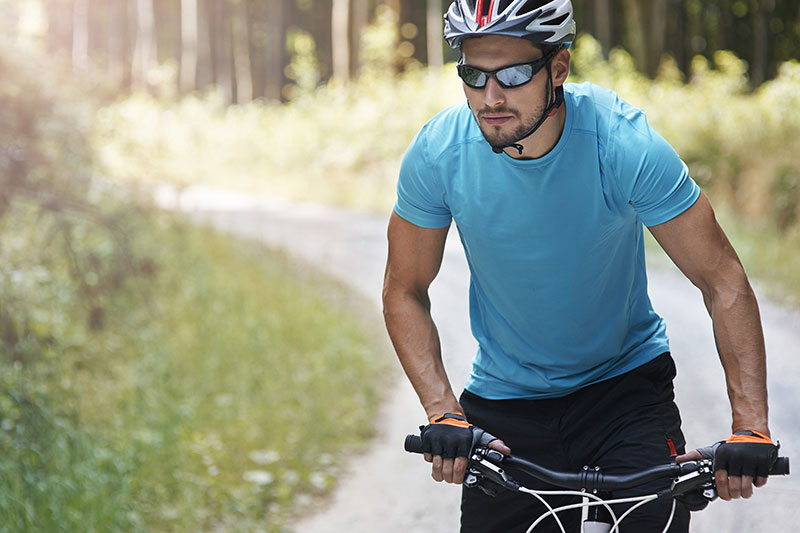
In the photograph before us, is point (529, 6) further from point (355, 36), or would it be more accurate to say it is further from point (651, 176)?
point (355, 36)

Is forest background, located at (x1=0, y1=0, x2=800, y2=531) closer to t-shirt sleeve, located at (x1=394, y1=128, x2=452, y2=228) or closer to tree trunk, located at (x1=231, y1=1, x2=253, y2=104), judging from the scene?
t-shirt sleeve, located at (x1=394, y1=128, x2=452, y2=228)

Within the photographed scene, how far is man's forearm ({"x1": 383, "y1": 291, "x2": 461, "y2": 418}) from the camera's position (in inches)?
113

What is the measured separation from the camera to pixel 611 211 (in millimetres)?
2738

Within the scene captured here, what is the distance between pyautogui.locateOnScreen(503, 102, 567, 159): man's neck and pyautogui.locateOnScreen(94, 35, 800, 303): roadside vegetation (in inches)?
268

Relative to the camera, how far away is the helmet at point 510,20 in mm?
2654

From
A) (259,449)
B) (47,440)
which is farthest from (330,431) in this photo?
(47,440)

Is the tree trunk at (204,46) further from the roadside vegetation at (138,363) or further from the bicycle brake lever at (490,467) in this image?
the bicycle brake lever at (490,467)

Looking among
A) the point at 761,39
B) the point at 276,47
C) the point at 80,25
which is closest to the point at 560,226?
the point at 761,39

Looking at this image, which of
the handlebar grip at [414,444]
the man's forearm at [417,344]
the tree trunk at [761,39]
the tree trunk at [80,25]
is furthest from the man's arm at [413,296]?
the tree trunk at [80,25]

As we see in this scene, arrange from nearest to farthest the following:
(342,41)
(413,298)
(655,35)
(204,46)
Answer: (413,298) < (655,35) < (342,41) < (204,46)

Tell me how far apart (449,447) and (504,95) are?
0.95 m

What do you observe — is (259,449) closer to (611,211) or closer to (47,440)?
(47,440)

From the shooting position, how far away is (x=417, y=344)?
296 centimetres

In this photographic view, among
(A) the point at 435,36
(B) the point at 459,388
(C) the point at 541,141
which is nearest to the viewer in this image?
(C) the point at 541,141
